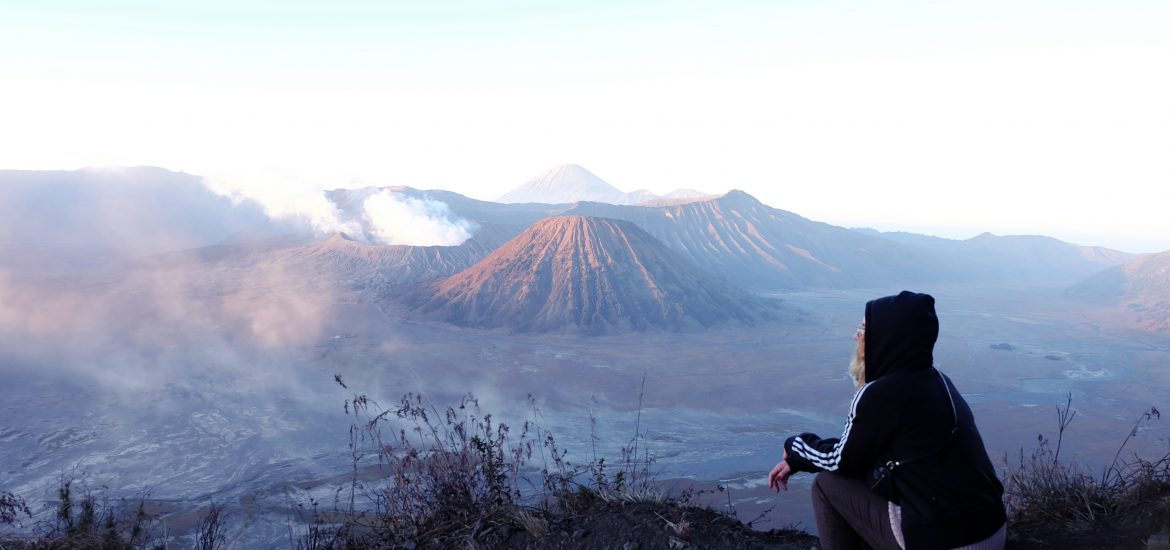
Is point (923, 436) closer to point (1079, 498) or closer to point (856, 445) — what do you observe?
point (856, 445)

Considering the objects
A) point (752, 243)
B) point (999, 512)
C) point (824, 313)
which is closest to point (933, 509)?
point (999, 512)

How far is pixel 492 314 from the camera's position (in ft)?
123

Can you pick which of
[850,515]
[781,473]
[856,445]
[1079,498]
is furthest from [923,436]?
[1079,498]

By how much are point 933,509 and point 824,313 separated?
48.7 m

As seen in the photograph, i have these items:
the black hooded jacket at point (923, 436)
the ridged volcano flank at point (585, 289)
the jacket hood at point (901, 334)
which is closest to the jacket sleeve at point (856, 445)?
the black hooded jacket at point (923, 436)

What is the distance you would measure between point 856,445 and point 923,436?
0.72 feet

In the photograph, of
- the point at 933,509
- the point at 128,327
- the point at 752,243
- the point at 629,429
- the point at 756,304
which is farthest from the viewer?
the point at 752,243

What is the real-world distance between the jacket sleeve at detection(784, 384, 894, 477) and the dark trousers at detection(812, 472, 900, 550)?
0.27 ft

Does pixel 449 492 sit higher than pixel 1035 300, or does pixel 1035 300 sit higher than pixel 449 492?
pixel 449 492

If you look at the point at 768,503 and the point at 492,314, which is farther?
the point at 492,314

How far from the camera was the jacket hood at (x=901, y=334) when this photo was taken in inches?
83.8

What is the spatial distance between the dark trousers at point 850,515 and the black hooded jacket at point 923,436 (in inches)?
4.4

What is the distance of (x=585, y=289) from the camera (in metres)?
40.0

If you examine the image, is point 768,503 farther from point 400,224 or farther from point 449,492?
point 400,224
